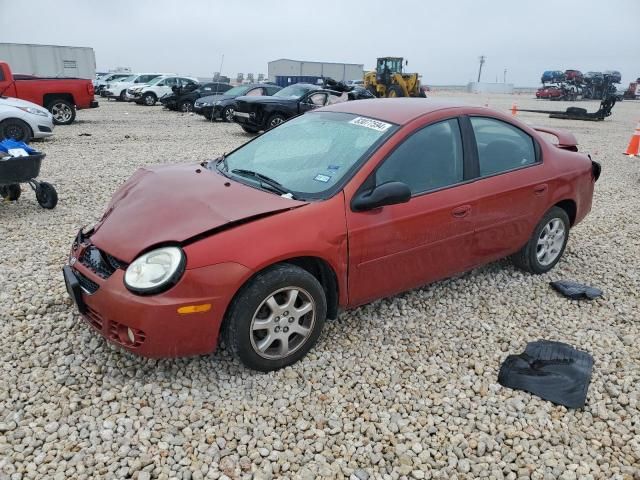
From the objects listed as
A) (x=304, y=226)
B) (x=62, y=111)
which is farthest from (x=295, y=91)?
(x=304, y=226)

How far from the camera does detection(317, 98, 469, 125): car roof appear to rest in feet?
11.8

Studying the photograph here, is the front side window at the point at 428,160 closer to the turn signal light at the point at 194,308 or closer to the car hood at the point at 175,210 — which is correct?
the car hood at the point at 175,210

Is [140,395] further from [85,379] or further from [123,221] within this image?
[123,221]

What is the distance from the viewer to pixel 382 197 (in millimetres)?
3076

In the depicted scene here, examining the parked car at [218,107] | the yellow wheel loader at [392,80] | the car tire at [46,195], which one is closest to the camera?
the car tire at [46,195]

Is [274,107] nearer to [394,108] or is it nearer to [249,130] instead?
[249,130]

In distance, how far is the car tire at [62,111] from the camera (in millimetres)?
14547

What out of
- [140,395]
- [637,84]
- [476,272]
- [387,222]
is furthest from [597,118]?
[637,84]

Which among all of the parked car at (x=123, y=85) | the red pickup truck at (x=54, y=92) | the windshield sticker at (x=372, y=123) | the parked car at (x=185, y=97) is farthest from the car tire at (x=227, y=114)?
the windshield sticker at (x=372, y=123)

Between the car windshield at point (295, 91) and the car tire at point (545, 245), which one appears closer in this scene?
the car tire at point (545, 245)

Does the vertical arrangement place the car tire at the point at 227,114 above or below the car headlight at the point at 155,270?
below

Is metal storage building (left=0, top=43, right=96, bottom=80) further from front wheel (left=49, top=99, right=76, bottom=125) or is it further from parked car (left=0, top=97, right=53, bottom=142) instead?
parked car (left=0, top=97, right=53, bottom=142)

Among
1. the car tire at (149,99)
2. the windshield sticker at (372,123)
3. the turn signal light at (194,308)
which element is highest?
the windshield sticker at (372,123)

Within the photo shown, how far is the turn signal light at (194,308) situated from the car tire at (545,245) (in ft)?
9.97
